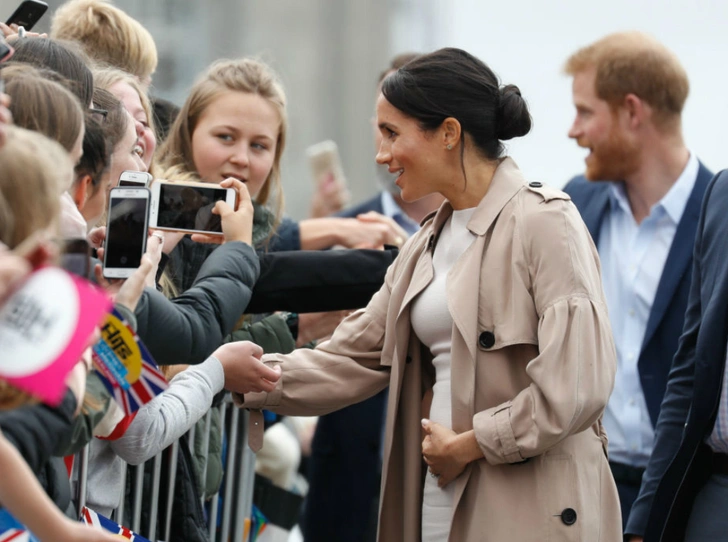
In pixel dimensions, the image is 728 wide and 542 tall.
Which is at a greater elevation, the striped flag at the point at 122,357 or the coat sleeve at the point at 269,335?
the striped flag at the point at 122,357

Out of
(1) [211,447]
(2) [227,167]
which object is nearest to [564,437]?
(1) [211,447]

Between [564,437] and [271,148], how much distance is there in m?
1.72

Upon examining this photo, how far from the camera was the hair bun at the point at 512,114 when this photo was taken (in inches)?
129

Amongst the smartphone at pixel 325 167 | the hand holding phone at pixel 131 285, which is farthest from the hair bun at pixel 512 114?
the smartphone at pixel 325 167

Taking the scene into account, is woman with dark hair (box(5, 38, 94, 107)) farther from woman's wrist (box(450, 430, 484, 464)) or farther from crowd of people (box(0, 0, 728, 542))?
woman's wrist (box(450, 430, 484, 464))

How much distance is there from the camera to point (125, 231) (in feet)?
9.01

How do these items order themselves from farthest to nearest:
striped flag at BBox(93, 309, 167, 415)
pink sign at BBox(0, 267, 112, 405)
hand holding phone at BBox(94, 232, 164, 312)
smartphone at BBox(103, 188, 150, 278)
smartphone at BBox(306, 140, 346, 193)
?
1. smartphone at BBox(306, 140, 346, 193)
2. smartphone at BBox(103, 188, 150, 278)
3. hand holding phone at BBox(94, 232, 164, 312)
4. striped flag at BBox(93, 309, 167, 415)
5. pink sign at BBox(0, 267, 112, 405)

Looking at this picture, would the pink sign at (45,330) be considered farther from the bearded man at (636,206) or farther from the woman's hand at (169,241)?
the bearded man at (636,206)

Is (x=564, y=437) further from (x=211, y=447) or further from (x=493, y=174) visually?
(x=211, y=447)

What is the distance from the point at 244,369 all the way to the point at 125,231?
0.68 m

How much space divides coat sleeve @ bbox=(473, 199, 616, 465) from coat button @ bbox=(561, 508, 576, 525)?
0.17 meters

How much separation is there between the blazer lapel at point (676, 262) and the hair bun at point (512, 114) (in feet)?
5.01

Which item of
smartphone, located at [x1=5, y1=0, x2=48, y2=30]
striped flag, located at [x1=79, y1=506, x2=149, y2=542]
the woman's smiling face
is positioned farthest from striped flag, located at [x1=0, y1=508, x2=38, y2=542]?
the woman's smiling face

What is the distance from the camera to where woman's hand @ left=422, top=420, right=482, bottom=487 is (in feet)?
10.1
